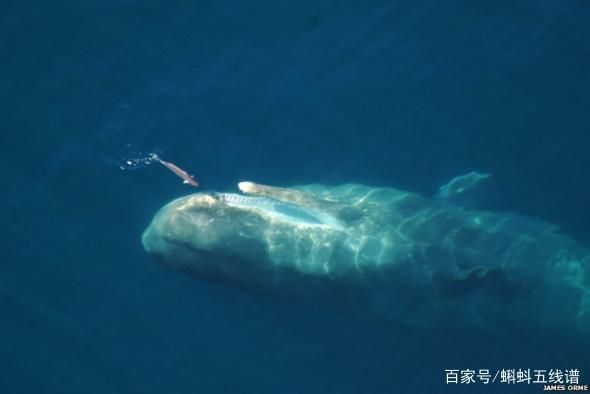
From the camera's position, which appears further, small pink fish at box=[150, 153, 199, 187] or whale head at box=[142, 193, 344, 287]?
small pink fish at box=[150, 153, 199, 187]

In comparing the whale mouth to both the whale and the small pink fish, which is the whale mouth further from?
the small pink fish

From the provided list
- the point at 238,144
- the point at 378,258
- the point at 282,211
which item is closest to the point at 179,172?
the point at 238,144

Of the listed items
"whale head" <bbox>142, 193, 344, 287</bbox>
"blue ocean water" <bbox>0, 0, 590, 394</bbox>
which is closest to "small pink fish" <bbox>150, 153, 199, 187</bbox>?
"blue ocean water" <bbox>0, 0, 590, 394</bbox>

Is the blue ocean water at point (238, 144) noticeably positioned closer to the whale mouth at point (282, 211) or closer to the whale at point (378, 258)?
the whale at point (378, 258)

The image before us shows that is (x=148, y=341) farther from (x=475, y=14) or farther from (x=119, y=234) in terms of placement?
(x=475, y=14)

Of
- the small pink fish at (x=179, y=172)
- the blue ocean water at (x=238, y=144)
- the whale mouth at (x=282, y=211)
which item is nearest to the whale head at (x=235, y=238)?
the whale mouth at (x=282, y=211)

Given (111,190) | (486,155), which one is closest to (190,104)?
(111,190)
